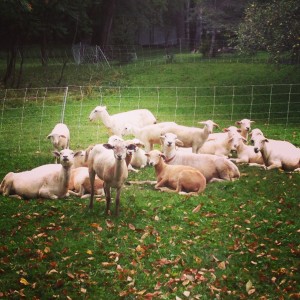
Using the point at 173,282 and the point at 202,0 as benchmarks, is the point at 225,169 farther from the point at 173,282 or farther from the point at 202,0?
the point at 202,0

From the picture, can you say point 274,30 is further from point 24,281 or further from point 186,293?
point 24,281

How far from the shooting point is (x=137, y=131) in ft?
39.2

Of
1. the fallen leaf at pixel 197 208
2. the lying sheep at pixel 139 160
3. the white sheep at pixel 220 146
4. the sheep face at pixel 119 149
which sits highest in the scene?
the sheep face at pixel 119 149

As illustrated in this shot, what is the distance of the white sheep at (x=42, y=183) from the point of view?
8867mm

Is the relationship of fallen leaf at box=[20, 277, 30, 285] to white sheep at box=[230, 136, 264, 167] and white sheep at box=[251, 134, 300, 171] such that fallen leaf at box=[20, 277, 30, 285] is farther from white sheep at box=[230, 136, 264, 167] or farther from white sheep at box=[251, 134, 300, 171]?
white sheep at box=[230, 136, 264, 167]

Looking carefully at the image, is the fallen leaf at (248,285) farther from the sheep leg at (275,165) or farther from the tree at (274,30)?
the tree at (274,30)

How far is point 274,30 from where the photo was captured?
56.1ft

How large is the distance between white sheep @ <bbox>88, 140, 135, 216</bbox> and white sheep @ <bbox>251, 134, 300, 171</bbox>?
11.9 feet

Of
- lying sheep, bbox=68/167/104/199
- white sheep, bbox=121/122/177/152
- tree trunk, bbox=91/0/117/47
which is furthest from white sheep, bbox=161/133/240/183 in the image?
tree trunk, bbox=91/0/117/47

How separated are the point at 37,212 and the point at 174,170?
9.16 ft

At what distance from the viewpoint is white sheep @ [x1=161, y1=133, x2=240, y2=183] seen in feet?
32.4

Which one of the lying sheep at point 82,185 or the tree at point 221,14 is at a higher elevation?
the tree at point 221,14

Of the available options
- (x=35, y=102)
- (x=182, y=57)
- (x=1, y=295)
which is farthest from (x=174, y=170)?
(x=182, y=57)

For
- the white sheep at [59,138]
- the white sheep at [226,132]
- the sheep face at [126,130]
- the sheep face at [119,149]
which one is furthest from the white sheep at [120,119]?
the sheep face at [119,149]
